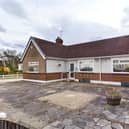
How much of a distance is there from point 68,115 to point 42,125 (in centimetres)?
122

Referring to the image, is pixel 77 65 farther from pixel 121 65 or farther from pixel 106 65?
pixel 121 65

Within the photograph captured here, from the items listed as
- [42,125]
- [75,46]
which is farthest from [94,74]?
[42,125]

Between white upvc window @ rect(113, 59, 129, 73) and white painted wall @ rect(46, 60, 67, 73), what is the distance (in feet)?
21.1

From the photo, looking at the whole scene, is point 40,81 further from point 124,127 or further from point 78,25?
point 124,127

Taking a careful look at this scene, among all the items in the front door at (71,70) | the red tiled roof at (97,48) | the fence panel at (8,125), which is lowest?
the fence panel at (8,125)

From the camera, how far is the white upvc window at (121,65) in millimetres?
11645

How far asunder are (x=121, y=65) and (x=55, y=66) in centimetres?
728

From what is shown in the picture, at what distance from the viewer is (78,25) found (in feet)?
53.0

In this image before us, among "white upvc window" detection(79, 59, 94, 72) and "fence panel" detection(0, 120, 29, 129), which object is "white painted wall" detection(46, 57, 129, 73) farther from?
"fence panel" detection(0, 120, 29, 129)

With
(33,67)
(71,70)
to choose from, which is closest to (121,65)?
(71,70)

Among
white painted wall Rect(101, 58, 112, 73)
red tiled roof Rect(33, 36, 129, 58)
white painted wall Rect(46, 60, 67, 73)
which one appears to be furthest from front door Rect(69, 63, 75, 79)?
white painted wall Rect(101, 58, 112, 73)

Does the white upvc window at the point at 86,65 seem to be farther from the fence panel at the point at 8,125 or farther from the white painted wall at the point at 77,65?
the fence panel at the point at 8,125

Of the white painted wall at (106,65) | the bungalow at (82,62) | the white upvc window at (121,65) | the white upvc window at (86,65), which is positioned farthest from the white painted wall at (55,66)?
the white upvc window at (121,65)

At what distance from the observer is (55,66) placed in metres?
15.3
